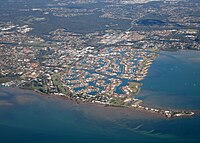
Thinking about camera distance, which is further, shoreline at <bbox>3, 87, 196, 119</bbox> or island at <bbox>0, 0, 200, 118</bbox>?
island at <bbox>0, 0, 200, 118</bbox>

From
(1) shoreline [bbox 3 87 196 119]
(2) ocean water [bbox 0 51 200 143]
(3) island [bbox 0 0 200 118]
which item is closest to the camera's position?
(2) ocean water [bbox 0 51 200 143]

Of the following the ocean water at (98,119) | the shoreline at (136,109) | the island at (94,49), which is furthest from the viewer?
the island at (94,49)

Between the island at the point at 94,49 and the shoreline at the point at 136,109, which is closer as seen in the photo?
the shoreline at the point at 136,109

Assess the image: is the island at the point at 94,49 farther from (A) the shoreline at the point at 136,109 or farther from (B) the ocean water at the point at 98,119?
(B) the ocean water at the point at 98,119

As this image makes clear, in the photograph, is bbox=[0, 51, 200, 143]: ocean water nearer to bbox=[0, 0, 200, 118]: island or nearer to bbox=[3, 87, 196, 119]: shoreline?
bbox=[3, 87, 196, 119]: shoreline

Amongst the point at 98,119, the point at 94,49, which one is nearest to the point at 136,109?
the point at 98,119

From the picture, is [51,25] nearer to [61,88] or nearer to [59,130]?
[61,88]

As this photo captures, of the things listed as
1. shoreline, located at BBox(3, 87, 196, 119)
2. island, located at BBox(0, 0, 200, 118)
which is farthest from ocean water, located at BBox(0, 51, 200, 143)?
island, located at BBox(0, 0, 200, 118)

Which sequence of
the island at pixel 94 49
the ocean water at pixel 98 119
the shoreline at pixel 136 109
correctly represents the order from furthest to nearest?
the island at pixel 94 49 < the shoreline at pixel 136 109 < the ocean water at pixel 98 119

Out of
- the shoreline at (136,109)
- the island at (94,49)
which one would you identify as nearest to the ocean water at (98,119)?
the shoreline at (136,109)
